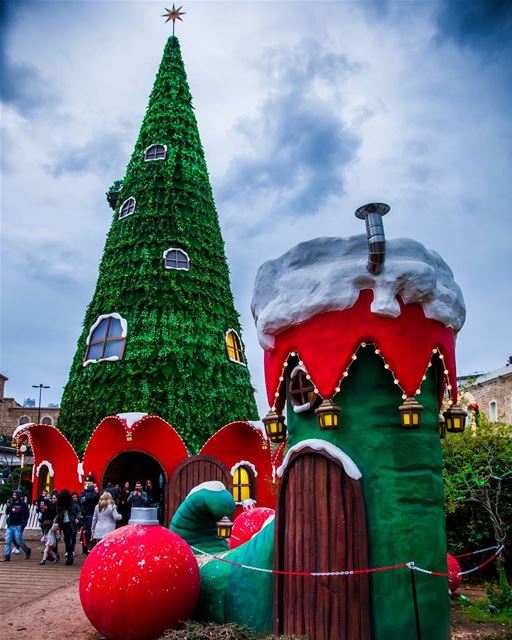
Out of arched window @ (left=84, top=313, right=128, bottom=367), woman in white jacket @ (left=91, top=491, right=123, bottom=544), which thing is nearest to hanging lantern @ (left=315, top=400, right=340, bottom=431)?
woman in white jacket @ (left=91, top=491, right=123, bottom=544)

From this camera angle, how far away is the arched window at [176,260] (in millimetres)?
15961

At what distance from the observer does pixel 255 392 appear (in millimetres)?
17031

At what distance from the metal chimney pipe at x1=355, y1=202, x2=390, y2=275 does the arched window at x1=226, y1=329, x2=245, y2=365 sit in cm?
1064

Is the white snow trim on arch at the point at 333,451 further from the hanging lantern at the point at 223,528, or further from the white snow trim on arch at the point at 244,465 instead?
the white snow trim on arch at the point at 244,465

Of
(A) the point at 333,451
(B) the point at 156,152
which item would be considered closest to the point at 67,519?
(A) the point at 333,451

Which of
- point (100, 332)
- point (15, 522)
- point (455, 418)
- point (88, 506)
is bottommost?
point (15, 522)

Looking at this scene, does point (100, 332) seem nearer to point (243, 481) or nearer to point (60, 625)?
point (243, 481)

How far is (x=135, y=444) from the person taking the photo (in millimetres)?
14070

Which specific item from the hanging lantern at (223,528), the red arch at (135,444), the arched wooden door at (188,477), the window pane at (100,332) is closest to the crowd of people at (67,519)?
the arched wooden door at (188,477)

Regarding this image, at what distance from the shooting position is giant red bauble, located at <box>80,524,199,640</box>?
5.39m

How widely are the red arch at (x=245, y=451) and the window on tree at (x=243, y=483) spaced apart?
152 millimetres

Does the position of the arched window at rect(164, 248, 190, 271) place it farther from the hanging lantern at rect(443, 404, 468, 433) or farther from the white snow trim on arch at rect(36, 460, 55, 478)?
the hanging lantern at rect(443, 404, 468, 433)

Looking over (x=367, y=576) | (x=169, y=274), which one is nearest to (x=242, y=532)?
(x=367, y=576)

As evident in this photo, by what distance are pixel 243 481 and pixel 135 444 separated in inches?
109
